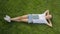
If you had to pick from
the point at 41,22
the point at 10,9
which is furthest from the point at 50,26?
the point at 10,9

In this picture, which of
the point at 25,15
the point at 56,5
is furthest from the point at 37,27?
the point at 56,5

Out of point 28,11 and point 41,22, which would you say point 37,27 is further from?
point 28,11

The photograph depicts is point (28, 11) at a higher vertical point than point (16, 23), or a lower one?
higher

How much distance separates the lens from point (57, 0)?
8.79 feet

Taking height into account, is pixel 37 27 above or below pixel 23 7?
below

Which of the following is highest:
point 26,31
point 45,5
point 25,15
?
point 45,5

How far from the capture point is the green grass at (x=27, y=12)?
2.45 metres

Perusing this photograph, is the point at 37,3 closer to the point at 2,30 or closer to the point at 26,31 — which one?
the point at 26,31

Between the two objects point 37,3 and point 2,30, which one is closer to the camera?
point 2,30

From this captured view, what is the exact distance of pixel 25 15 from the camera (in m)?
2.52

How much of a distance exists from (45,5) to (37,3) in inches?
5.1

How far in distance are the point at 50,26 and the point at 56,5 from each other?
37 cm

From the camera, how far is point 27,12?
8.43 feet

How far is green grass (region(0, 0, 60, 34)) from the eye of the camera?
2453 mm
